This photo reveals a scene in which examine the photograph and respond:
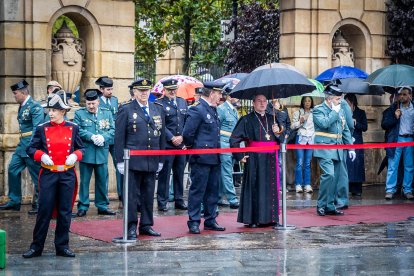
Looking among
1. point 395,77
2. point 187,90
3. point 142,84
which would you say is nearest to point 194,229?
point 142,84

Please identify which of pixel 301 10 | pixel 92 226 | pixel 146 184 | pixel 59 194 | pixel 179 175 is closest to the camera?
pixel 59 194

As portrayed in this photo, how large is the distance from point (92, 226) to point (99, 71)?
4.41 metres

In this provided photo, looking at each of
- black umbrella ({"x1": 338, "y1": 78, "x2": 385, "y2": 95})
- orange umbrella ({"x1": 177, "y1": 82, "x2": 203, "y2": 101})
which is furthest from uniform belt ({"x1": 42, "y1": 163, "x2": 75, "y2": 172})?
orange umbrella ({"x1": 177, "y1": 82, "x2": 203, "y2": 101})

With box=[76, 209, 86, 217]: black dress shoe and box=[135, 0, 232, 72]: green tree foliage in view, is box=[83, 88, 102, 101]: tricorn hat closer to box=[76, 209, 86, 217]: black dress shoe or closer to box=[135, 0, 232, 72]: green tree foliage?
box=[76, 209, 86, 217]: black dress shoe

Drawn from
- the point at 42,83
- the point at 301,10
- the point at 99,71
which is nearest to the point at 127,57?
the point at 99,71

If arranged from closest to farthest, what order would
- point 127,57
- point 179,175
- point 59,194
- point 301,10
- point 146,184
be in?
point 59,194 < point 146,184 < point 179,175 < point 127,57 < point 301,10

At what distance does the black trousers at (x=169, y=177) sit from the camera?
17469 mm

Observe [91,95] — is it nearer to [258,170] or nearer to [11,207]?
[11,207]

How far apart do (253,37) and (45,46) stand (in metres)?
10.7

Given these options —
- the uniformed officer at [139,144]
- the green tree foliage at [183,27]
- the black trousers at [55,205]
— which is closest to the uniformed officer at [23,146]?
the uniformed officer at [139,144]

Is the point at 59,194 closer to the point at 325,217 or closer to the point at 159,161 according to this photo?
the point at 159,161

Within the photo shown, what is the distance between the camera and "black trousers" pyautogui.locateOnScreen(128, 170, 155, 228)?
14.0 meters

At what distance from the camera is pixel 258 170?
15281 mm

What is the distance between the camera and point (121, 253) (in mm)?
12938
